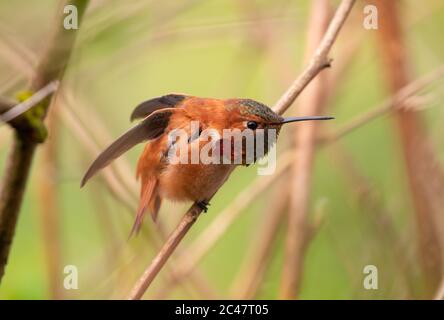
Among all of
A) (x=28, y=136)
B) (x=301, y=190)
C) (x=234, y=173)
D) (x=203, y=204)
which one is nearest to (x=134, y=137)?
(x=203, y=204)

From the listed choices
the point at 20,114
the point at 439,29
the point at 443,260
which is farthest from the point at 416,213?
the point at 20,114

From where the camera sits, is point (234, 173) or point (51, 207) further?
point (234, 173)

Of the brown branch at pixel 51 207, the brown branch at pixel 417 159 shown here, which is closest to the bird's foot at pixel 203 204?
the brown branch at pixel 51 207

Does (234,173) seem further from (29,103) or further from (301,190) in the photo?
(29,103)

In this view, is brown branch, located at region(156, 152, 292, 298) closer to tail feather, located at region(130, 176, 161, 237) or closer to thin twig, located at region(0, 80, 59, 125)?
tail feather, located at region(130, 176, 161, 237)

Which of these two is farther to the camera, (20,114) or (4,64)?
(4,64)

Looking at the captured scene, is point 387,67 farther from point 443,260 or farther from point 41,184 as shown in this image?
point 41,184
